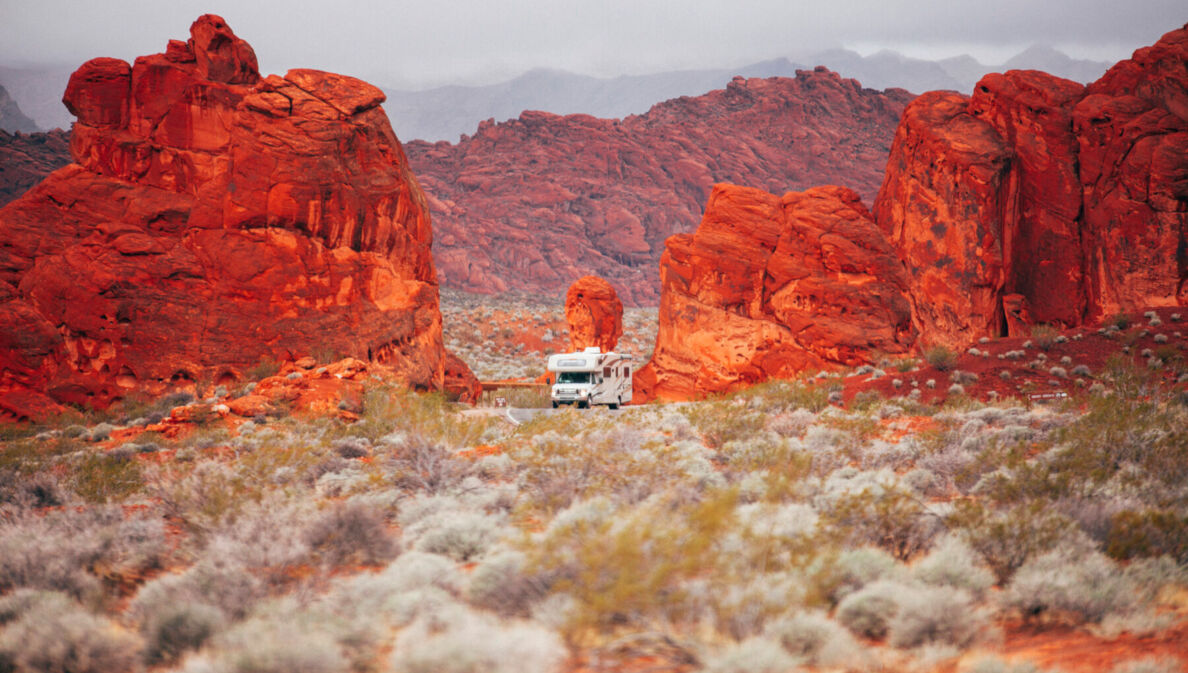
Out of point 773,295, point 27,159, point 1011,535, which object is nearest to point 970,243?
point 773,295

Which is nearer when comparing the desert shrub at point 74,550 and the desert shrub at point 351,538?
the desert shrub at point 74,550

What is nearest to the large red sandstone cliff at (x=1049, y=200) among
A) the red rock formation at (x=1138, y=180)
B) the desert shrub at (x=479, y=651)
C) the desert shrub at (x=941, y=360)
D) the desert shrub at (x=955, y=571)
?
the red rock formation at (x=1138, y=180)

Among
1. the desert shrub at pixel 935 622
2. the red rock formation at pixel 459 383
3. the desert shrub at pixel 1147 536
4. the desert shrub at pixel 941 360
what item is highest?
the desert shrub at pixel 941 360

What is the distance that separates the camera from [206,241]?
19.7m

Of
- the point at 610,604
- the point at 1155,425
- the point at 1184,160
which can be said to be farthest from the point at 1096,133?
the point at 610,604

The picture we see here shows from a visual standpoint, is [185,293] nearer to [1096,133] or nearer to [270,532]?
[270,532]

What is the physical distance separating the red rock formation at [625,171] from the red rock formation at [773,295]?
5718 cm

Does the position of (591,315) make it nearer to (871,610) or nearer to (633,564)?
(871,610)

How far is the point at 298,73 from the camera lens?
69.8 ft

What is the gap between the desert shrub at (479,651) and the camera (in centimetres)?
374

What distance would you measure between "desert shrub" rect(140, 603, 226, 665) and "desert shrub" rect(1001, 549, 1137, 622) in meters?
5.82

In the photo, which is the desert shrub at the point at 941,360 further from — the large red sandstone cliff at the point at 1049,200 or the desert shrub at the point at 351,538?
the desert shrub at the point at 351,538

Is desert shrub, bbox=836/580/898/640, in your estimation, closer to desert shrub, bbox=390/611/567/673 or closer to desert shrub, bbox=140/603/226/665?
desert shrub, bbox=390/611/567/673

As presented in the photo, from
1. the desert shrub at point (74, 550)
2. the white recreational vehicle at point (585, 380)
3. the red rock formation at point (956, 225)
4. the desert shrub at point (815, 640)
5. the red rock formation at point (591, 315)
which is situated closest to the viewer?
the desert shrub at point (815, 640)
